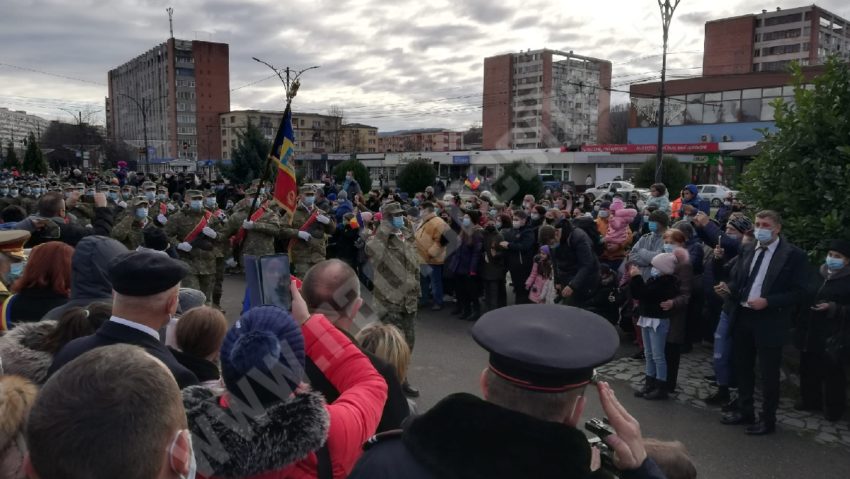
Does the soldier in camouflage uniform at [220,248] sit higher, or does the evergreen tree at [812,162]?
the evergreen tree at [812,162]

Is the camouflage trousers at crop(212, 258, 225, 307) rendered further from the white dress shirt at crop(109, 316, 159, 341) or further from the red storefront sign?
the red storefront sign

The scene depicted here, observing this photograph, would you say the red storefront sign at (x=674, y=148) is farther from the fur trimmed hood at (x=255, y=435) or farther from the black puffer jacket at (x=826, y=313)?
the fur trimmed hood at (x=255, y=435)

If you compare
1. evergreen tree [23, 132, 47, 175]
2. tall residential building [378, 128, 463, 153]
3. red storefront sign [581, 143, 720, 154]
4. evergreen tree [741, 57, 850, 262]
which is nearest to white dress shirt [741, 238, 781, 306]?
evergreen tree [741, 57, 850, 262]

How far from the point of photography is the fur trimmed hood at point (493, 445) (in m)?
1.41

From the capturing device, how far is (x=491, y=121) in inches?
3772

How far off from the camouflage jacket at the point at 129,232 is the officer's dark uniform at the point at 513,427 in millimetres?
8465

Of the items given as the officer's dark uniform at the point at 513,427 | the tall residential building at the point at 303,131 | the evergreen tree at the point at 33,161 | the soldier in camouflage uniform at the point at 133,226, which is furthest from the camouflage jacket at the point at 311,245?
the tall residential building at the point at 303,131

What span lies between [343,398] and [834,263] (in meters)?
5.00

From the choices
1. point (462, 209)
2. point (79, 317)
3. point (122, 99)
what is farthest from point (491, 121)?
point (79, 317)

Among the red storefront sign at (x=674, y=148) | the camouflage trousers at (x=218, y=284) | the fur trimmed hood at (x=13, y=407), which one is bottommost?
the camouflage trousers at (x=218, y=284)

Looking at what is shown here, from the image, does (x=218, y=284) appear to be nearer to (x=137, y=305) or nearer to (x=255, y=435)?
(x=137, y=305)

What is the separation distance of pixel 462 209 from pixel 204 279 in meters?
4.71

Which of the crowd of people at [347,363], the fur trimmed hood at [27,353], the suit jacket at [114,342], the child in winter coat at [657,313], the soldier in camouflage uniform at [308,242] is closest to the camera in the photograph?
the crowd of people at [347,363]

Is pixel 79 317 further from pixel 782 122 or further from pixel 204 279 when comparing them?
pixel 782 122
